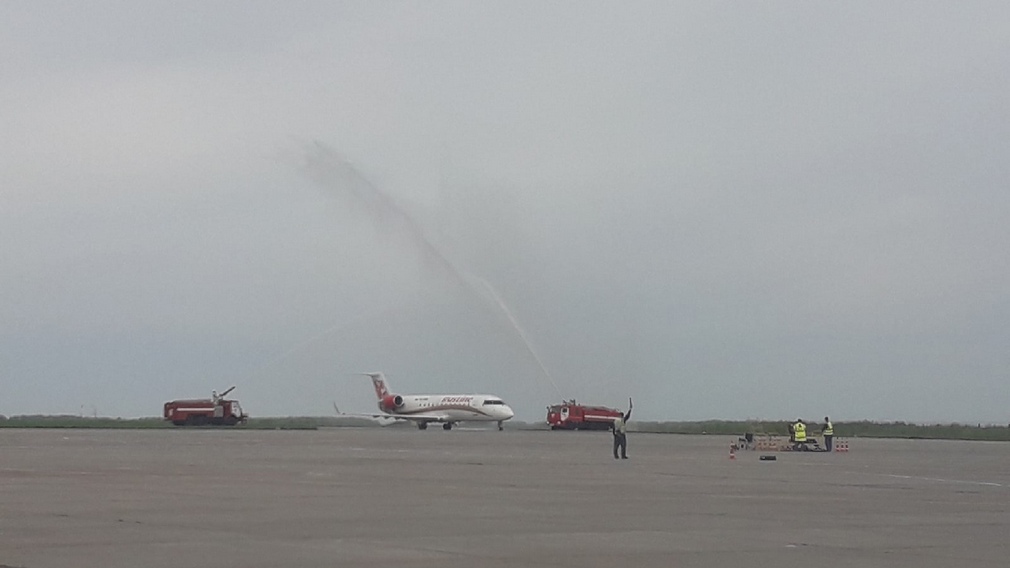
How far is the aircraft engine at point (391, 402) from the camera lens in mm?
116938

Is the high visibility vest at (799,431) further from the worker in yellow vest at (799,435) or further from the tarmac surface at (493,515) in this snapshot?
the tarmac surface at (493,515)

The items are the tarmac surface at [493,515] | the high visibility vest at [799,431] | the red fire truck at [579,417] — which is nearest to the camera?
the tarmac surface at [493,515]

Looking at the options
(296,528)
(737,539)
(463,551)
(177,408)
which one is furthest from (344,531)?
(177,408)

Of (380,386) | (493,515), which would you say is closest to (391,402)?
(380,386)

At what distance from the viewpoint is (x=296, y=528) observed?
19.8m

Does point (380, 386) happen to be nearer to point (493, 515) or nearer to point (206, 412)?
point (206, 412)

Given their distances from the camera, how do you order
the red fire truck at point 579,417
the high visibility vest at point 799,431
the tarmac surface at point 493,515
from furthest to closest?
the red fire truck at point 579,417 → the high visibility vest at point 799,431 → the tarmac surface at point 493,515

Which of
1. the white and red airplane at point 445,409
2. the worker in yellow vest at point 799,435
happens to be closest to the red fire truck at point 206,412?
the white and red airplane at point 445,409

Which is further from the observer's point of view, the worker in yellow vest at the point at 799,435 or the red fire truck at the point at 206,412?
the red fire truck at the point at 206,412

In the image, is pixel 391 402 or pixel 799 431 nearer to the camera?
pixel 799 431

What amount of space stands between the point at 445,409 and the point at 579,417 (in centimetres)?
1173

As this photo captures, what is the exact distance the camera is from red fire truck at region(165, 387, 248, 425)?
115250 millimetres

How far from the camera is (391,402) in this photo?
11738 centimetres

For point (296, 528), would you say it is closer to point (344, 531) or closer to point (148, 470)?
point (344, 531)
